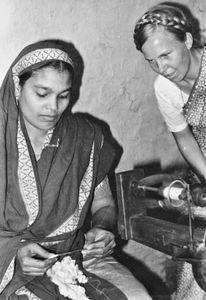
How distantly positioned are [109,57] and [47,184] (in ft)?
4.10

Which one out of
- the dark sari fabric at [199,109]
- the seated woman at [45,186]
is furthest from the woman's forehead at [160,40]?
the seated woman at [45,186]

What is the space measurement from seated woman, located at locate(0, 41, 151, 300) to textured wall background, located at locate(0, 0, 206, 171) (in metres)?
0.61

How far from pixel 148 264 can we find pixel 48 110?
202 centimetres

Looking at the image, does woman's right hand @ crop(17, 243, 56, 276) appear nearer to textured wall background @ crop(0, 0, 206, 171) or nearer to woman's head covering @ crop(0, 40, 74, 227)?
woman's head covering @ crop(0, 40, 74, 227)

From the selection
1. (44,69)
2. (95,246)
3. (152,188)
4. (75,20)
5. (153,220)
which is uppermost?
(75,20)

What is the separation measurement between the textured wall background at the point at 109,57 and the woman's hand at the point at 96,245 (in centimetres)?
104

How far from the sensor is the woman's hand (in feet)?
6.89

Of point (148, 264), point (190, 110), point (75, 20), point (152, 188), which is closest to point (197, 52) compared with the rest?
point (190, 110)

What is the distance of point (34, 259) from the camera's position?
6.23 feet

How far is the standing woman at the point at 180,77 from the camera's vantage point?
2277 millimetres

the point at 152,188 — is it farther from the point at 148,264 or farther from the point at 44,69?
the point at 148,264

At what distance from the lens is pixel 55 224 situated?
2176 millimetres

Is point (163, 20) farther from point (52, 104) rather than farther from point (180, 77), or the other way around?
point (52, 104)

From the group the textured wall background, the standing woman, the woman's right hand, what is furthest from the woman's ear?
the woman's right hand
